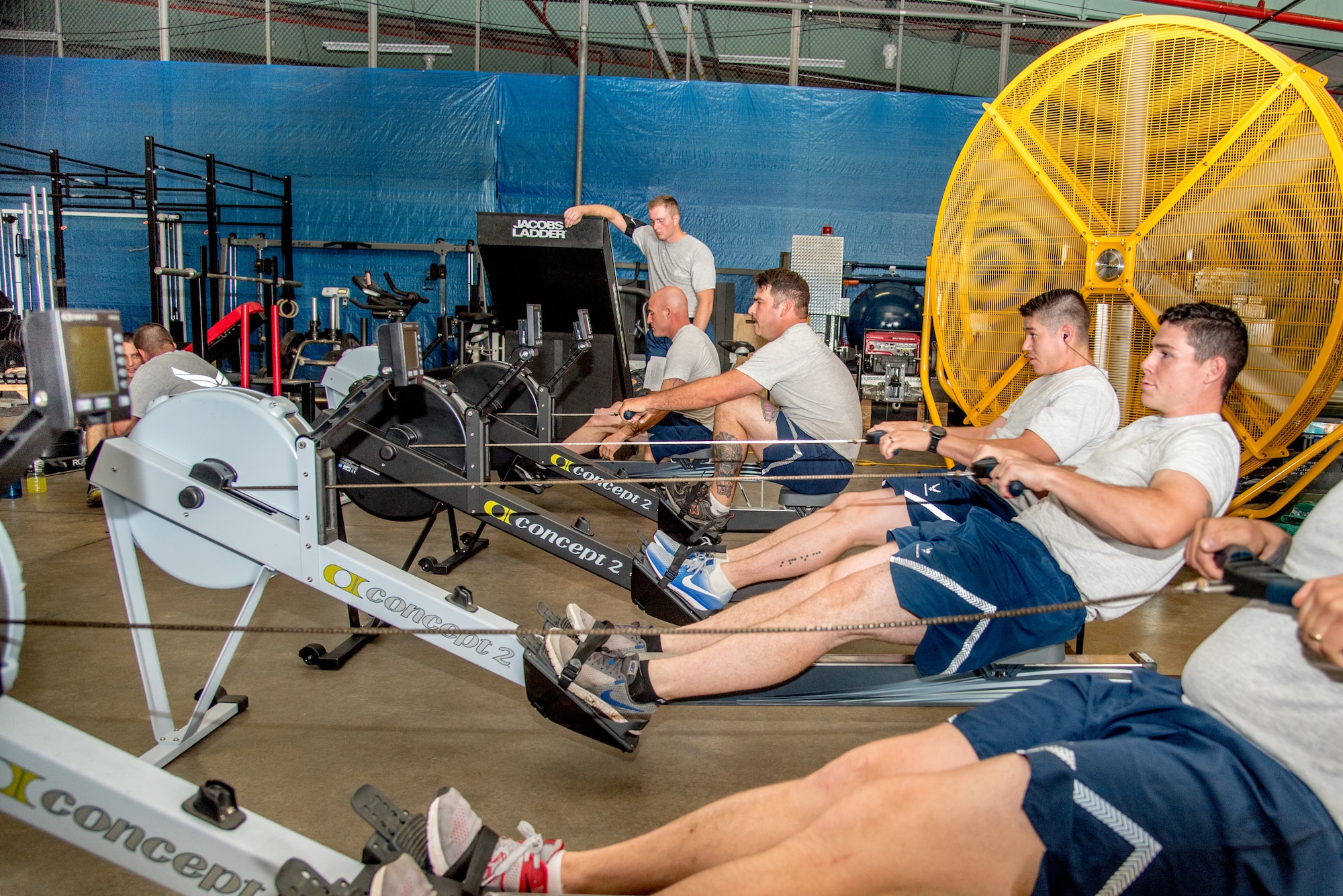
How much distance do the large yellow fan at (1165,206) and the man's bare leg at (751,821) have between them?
232cm

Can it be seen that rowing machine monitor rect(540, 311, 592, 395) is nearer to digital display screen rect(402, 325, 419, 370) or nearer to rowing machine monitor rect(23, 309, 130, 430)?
digital display screen rect(402, 325, 419, 370)

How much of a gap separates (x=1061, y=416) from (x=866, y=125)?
6876mm

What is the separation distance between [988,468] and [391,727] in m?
1.61

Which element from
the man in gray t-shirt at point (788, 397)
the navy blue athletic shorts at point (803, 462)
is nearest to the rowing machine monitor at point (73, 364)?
the man in gray t-shirt at point (788, 397)

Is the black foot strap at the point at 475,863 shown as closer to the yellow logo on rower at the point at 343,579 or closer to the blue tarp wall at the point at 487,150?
the yellow logo on rower at the point at 343,579

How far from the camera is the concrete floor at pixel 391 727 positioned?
1.94m

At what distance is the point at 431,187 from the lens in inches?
338

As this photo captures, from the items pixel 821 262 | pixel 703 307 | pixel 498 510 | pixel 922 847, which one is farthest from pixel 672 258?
pixel 922 847

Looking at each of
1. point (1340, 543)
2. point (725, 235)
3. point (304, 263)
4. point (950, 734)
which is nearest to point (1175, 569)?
point (1340, 543)

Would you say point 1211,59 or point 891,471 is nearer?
point 1211,59

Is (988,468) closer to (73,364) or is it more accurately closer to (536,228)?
(73,364)

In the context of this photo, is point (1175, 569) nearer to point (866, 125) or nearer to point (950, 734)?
point (950, 734)

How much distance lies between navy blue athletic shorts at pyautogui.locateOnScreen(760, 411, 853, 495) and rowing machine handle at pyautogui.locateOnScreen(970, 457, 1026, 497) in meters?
1.52

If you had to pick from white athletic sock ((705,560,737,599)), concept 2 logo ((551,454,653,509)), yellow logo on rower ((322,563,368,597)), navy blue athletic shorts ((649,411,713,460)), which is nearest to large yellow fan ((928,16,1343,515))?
navy blue athletic shorts ((649,411,713,460))
